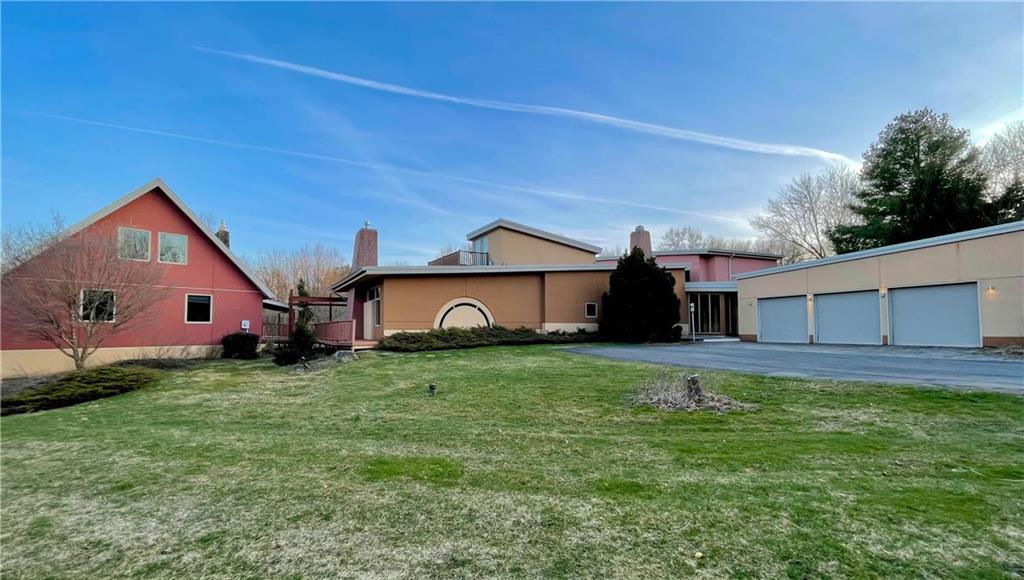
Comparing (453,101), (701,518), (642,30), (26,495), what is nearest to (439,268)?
(453,101)

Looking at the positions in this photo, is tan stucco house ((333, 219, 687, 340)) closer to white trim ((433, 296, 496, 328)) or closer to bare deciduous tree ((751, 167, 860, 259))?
white trim ((433, 296, 496, 328))

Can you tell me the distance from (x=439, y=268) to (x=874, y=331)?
666 inches

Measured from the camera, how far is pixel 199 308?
758 inches

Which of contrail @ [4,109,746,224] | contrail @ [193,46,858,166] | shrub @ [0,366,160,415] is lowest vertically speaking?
shrub @ [0,366,160,415]

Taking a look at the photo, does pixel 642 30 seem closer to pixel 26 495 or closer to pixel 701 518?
pixel 701 518

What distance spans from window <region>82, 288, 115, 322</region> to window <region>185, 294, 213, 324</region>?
4.10m

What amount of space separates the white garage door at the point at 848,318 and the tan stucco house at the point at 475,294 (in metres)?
6.87

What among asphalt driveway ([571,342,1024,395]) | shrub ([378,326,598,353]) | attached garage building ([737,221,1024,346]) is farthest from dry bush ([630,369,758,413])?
attached garage building ([737,221,1024,346])

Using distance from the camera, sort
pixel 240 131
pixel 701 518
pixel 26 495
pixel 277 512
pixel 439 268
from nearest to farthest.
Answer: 1. pixel 701 518
2. pixel 277 512
3. pixel 26 495
4. pixel 240 131
5. pixel 439 268

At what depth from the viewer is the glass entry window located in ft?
83.6

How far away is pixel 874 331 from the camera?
16.6 m

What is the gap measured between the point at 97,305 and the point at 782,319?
25848 mm

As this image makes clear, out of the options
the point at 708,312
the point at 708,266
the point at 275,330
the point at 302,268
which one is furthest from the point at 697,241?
the point at 275,330

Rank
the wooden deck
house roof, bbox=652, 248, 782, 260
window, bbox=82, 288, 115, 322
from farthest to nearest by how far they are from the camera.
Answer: house roof, bbox=652, 248, 782, 260
the wooden deck
window, bbox=82, 288, 115, 322
